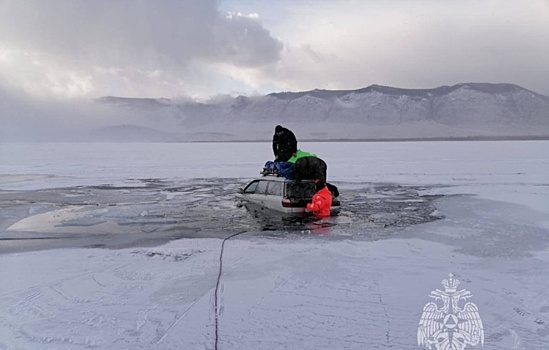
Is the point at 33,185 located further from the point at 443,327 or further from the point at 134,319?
the point at 443,327

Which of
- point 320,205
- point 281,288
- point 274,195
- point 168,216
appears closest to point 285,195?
point 274,195

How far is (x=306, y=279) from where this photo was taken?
7176 mm

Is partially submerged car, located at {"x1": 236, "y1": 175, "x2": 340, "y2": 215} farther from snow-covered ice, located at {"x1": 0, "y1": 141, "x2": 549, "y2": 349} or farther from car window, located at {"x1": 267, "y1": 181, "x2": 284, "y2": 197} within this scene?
snow-covered ice, located at {"x1": 0, "y1": 141, "x2": 549, "y2": 349}

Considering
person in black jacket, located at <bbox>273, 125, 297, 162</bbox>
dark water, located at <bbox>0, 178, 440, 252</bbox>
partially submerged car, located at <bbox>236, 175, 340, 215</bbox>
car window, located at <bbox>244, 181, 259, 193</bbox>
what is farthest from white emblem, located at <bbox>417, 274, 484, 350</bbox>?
person in black jacket, located at <bbox>273, 125, 297, 162</bbox>

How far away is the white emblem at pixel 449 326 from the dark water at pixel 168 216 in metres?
4.67

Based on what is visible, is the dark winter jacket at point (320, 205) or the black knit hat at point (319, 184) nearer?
the dark winter jacket at point (320, 205)

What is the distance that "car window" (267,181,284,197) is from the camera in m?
13.5

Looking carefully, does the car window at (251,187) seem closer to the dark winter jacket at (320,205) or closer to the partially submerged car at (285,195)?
the partially submerged car at (285,195)

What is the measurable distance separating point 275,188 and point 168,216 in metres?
3.03

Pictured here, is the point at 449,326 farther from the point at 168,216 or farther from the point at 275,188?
the point at 168,216

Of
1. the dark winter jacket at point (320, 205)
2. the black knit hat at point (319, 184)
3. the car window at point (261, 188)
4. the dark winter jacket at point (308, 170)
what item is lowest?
the dark winter jacket at point (320, 205)

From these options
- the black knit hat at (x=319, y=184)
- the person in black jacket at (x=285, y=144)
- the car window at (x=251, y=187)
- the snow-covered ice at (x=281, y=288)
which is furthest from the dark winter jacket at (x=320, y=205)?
the person in black jacket at (x=285, y=144)

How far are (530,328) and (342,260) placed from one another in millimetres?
3447

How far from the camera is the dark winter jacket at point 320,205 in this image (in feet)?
42.9
